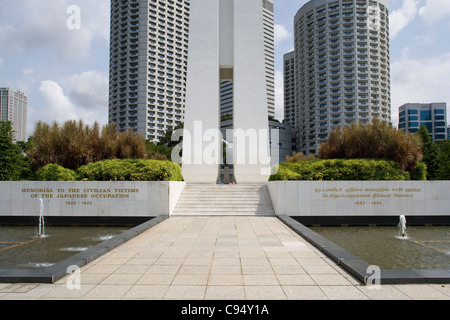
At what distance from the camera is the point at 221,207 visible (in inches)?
523

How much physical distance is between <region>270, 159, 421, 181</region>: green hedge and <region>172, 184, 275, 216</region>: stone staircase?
143 cm

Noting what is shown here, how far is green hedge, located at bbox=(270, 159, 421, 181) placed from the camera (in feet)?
43.8

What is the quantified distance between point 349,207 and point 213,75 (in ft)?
35.2

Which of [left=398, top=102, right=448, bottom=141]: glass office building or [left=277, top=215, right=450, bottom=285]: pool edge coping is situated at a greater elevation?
[left=398, top=102, right=448, bottom=141]: glass office building

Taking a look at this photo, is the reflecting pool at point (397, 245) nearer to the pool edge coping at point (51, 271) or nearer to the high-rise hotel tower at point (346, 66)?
the pool edge coping at point (51, 271)

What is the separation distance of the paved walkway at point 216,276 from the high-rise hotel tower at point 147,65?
261 ft

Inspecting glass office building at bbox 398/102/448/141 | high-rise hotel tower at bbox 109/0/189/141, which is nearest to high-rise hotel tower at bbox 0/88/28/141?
high-rise hotel tower at bbox 109/0/189/141

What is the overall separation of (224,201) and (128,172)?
435 cm

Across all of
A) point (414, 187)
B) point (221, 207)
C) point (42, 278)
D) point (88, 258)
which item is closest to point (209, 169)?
point (221, 207)

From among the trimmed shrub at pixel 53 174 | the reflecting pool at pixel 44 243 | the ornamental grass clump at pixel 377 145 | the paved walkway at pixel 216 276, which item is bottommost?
the reflecting pool at pixel 44 243

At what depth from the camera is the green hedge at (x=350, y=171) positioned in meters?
13.3
